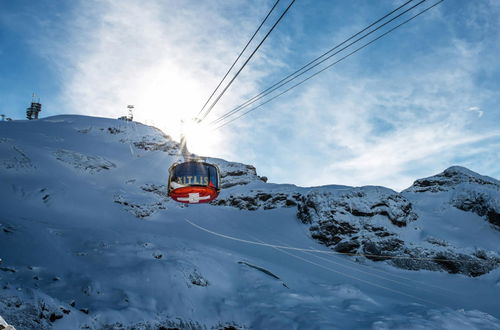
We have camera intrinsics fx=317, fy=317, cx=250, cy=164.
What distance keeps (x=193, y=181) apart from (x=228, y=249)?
1595cm

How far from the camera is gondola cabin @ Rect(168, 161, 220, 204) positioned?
45.9 feet

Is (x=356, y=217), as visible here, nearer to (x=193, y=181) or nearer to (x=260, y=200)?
(x=260, y=200)

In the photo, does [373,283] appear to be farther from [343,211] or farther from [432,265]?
[343,211]

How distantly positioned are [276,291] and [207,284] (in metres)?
4.31

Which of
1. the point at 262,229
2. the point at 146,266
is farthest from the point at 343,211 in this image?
the point at 146,266

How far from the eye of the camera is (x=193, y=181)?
45.8 ft

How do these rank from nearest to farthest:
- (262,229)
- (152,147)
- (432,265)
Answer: (432,265), (262,229), (152,147)

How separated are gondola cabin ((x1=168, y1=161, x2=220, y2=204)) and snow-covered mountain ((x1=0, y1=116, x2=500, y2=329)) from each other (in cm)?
597

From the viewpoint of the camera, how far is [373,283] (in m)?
27.3

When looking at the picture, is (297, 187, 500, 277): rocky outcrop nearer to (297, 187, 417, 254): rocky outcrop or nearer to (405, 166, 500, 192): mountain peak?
(297, 187, 417, 254): rocky outcrop

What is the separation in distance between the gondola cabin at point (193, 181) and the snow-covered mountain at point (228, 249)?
5.97 meters

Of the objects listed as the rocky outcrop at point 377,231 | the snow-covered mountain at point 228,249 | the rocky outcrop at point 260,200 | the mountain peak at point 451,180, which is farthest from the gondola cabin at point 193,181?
the mountain peak at point 451,180

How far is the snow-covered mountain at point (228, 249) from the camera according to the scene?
15.8 m

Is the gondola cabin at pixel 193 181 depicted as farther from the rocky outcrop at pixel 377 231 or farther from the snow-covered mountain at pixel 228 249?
the rocky outcrop at pixel 377 231
